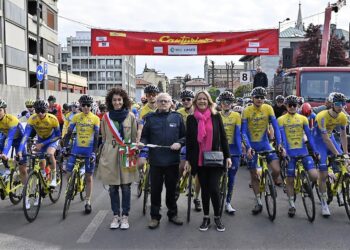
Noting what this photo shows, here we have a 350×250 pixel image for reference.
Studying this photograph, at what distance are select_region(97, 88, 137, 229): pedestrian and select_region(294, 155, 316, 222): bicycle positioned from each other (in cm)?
264

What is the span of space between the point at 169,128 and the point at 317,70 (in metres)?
9.21

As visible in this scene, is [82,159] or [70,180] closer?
[70,180]

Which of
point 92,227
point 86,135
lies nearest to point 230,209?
point 92,227

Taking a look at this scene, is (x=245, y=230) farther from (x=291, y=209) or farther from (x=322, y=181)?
(x=322, y=181)

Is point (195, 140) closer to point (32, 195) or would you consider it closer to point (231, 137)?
point (231, 137)

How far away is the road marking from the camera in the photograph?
205 inches

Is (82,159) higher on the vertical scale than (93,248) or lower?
higher

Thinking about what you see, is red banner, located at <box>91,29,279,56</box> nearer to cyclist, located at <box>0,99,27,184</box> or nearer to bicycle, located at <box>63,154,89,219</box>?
cyclist, located at <box>0,99,27,184</box>

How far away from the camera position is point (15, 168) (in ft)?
22.8

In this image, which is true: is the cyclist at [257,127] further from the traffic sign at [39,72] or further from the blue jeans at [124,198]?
the traffic sign at [39,72]

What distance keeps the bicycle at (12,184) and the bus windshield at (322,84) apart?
31.6ft

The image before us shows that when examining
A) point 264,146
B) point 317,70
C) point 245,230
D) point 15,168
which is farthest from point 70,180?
point 317,70

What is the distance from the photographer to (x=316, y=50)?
49.4m

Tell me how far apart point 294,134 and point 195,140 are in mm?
1859
